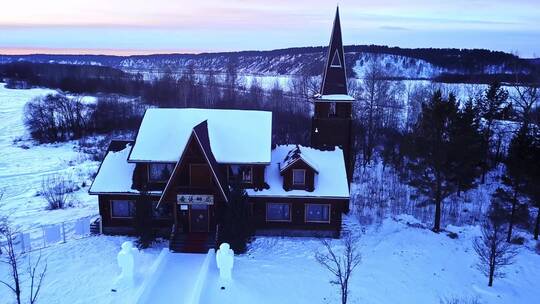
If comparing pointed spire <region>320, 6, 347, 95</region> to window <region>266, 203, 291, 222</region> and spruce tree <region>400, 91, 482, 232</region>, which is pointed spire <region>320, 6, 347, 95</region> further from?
window <region>266, 203, 291, 222</region>

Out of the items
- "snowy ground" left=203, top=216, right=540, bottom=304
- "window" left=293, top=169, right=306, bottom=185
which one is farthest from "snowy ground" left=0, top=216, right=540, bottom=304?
"window" left=293, top=169, right=306, bottom=185

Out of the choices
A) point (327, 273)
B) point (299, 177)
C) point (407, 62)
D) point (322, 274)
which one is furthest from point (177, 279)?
point (407, 62)

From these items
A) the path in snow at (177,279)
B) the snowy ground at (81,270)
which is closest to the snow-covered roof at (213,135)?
the snowy ground at (81,270)

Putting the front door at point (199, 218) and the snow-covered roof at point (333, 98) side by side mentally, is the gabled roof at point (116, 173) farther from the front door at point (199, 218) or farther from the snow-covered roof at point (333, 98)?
the snow-covered roof at point (333, 98)

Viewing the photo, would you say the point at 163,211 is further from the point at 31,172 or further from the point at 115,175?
the point at 31,172

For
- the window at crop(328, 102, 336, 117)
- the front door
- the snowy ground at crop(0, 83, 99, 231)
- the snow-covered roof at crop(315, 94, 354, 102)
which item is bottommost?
the snowy ground at crop(0, 83, 99, 231)

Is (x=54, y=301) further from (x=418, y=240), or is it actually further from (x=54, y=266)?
(x=418, y=240)
